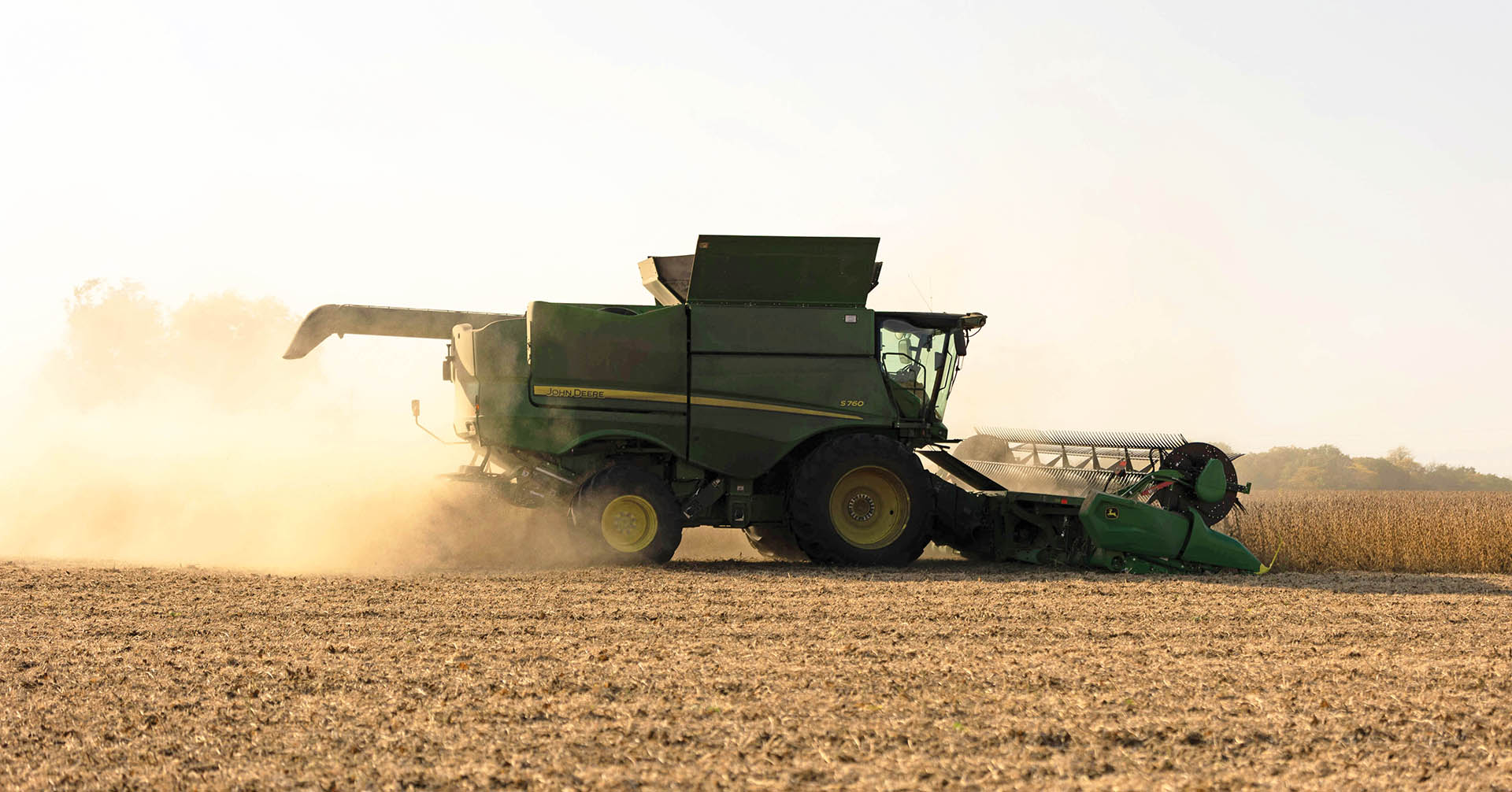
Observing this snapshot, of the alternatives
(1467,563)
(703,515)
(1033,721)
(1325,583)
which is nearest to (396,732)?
(1033,721)

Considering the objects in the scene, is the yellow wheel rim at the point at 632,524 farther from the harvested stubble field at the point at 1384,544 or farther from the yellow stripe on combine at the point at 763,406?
the harvested stubble field at the point at 1384,544

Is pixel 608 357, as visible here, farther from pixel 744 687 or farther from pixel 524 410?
pixel 744 687

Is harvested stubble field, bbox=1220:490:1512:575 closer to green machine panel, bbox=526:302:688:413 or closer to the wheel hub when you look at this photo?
the wheel hub

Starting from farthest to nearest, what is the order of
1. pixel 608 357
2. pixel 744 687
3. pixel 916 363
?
pixel 916 363
pixel 608 357
pixel 744 687

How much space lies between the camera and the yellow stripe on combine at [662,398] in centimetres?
1283

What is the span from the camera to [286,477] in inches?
603

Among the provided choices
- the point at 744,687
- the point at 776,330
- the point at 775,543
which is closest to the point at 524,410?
the point at 776,330

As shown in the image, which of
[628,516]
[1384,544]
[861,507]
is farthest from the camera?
[1384,544]

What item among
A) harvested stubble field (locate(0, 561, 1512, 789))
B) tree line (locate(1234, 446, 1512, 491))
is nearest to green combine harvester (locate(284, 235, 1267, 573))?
harvested stubble field (locate(0, 561, 1512, 789))

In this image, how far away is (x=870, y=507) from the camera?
13.4m

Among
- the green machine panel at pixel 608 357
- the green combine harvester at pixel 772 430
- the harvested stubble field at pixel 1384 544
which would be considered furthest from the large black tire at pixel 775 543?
the harvested stubble field at pixel 1384 544

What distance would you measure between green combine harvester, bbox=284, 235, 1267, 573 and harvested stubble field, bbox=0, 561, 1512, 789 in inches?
73.7

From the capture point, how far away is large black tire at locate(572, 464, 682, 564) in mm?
12578

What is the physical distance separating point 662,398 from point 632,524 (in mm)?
1380
